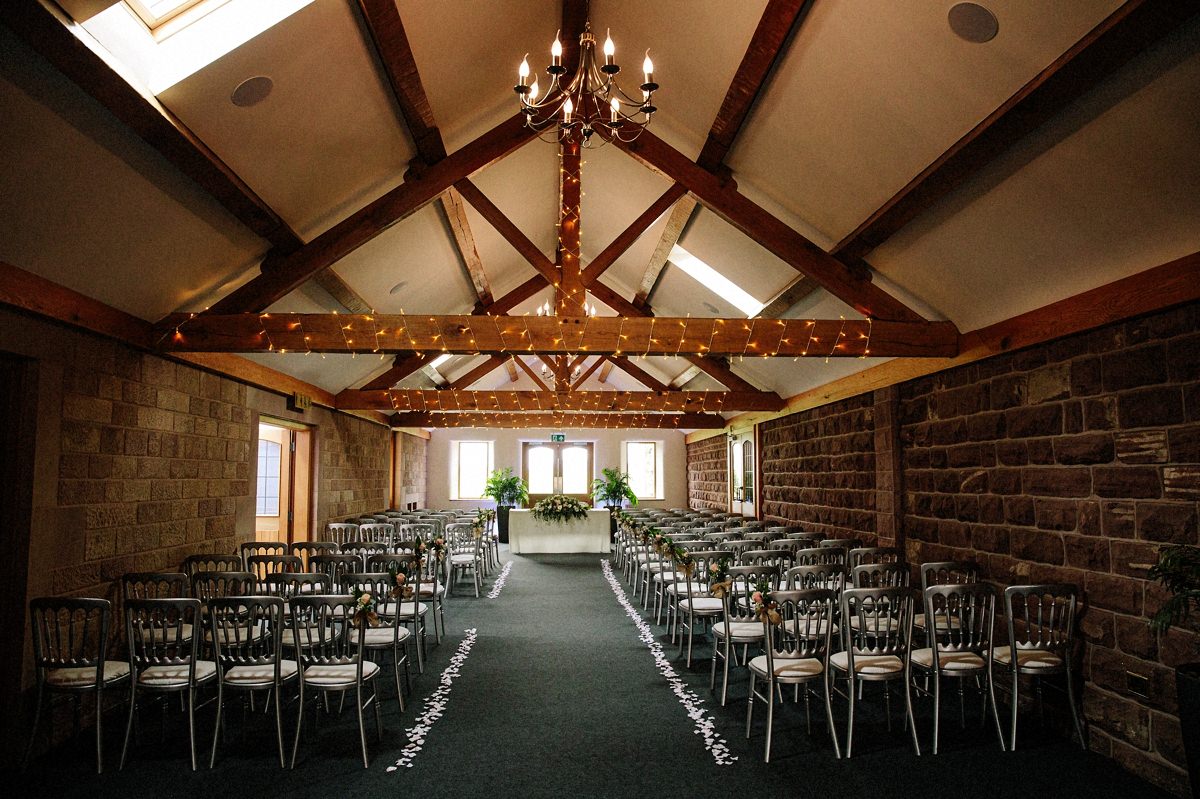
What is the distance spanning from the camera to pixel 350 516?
10.7 m

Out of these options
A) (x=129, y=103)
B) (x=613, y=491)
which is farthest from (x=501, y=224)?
(x=613, y=491)

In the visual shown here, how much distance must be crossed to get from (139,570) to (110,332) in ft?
5.99

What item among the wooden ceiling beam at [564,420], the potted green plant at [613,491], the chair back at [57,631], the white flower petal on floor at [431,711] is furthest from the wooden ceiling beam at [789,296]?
the potted green plant at [613,491]

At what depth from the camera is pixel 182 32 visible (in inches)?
137

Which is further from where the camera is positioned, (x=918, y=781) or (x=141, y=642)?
(x=141, y=642)

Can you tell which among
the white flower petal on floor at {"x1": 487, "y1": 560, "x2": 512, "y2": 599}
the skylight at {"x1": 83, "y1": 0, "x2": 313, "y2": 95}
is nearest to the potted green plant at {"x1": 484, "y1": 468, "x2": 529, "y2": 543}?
the white flower petal on floor at {"x1": 487, "y1": 560, "x2": 512, "y2": 599}

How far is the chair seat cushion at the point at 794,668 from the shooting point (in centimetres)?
403

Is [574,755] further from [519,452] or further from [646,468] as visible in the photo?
[646,468]

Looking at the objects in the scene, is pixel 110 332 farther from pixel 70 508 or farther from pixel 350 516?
pixel 350 516

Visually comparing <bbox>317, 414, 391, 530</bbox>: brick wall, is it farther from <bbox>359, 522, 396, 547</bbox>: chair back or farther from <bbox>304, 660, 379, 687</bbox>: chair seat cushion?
<bbox>304, 660, 379, 687</bbox>: chair seat cushion

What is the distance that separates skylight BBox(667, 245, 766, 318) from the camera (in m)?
8.26

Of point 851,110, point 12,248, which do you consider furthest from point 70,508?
point 851,110

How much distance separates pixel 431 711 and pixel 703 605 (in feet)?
8.14

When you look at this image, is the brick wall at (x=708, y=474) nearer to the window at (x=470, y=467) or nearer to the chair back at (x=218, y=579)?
the window at (x=470, y=467)
